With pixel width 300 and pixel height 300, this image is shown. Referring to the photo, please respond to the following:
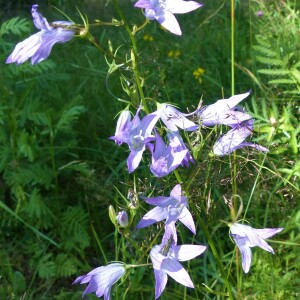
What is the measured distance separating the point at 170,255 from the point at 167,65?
6.68 feet

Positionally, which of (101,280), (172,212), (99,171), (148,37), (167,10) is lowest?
(99,171)

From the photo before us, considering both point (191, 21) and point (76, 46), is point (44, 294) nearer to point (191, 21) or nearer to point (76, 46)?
point (76, 46)

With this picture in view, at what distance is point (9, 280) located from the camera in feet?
7.58

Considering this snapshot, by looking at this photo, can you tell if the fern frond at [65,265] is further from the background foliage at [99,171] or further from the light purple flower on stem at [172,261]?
the light purple flower on stem at [172,261]

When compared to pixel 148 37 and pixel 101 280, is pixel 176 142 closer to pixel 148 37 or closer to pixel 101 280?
pixel 101 280

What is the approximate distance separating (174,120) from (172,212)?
197mm

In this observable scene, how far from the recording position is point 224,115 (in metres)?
1.47

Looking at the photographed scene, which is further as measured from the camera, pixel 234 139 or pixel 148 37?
pixel 148 37

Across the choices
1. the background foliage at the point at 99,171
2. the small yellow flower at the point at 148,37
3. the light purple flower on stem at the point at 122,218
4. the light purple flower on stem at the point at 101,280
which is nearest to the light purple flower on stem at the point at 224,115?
the light purple flower on stem at the point at 122,218

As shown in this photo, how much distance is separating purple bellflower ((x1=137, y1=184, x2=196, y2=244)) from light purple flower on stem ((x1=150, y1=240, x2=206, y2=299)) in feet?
0.19

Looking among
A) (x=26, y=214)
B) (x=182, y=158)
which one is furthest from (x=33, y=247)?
(x=182, y=158)

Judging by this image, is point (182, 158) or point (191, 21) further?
point (191, 21)

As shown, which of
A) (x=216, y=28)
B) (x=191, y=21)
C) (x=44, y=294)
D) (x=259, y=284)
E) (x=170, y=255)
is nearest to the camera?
(x=170, y=255)

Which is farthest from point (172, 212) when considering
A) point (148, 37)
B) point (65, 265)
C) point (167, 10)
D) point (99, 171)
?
point (148, 37)
